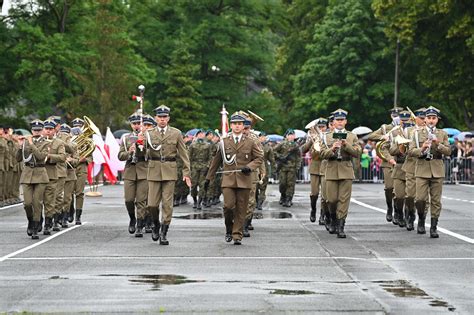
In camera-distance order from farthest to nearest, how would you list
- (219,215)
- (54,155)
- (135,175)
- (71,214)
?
(219,215), (71,214), (135,175), (54,155)

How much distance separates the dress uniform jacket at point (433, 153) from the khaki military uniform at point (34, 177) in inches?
236

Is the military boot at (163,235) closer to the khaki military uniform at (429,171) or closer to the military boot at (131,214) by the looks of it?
the military boot at (131,214)

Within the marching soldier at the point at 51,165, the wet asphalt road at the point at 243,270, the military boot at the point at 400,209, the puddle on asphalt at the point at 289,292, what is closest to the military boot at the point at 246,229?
the wet asphalt road at the point at 243,270

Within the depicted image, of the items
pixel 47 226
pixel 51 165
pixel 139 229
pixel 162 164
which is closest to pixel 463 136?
pixel 139 229

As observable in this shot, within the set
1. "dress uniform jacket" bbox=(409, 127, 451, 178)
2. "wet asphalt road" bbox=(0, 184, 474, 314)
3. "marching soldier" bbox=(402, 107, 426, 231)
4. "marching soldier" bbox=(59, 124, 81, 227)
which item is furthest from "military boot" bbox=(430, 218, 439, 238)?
"marching soldier" bbox=(59, 124, 81, 227)

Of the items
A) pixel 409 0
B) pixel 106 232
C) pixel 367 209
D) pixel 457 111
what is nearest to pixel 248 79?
pixel 457 111

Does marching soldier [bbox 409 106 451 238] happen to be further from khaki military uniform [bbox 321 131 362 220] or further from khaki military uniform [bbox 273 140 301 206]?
khaki military uniform [bbox 273 140 301 206]

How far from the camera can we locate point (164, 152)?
57.8 feet

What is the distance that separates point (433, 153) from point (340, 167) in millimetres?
1507

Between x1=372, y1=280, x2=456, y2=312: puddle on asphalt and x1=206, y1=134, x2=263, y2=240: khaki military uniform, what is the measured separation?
5.15 meters

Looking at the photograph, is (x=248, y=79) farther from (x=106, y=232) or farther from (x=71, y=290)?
(x=71, y=290)

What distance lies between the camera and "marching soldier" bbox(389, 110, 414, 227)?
1964 cm

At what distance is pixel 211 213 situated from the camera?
83.3 feet

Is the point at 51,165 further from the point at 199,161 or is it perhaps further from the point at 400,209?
the point at 199,161
